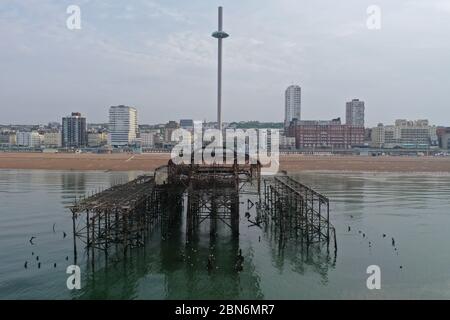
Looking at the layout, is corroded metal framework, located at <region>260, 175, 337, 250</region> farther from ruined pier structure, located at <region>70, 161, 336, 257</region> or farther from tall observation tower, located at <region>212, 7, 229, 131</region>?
tall observation tower, located at <region>212, 7, 229, 131</region>

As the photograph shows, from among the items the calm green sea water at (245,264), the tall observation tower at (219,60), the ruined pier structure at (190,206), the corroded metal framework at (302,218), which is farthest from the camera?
the tall observation tower at (219,60)

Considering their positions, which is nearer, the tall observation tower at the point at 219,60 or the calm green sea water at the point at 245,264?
the calm green sea water at the point at 245,264

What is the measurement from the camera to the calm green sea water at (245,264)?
26016 millimetres

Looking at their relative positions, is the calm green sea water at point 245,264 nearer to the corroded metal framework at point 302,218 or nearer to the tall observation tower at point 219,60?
the corroded metal framework at point 302,218

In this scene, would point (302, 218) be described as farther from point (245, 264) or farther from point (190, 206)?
point (190, 206)

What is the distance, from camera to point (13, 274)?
1110 inches

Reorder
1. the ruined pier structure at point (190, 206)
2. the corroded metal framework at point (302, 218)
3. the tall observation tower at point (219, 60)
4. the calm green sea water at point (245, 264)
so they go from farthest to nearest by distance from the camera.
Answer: the tall observation tower at point (219, 60) → the corroded metal framework at point (302, 218) → the ruined pier structure at point (190, 206) → the calm green sea water at point (245, 264)

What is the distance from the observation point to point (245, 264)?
31.7m

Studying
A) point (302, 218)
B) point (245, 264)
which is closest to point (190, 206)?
point (245, 264)

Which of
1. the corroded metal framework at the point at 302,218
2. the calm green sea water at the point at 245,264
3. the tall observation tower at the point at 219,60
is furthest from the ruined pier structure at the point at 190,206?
the tall observation tower at the point at 219,60
